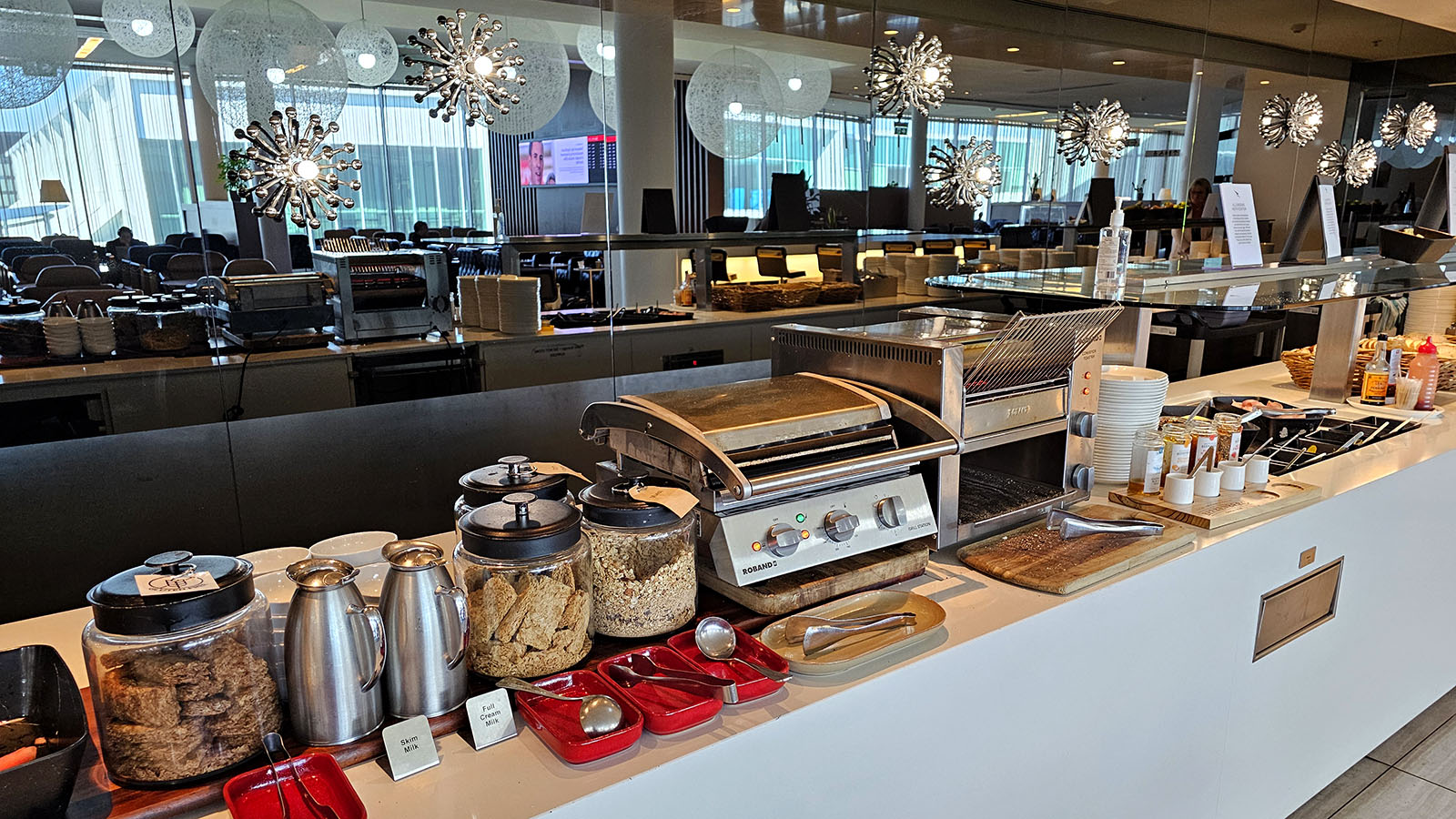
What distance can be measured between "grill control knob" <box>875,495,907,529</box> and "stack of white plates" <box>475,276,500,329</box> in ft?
9.00

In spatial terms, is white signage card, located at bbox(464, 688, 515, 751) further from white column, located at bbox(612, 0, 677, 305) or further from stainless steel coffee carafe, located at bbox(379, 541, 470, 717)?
white column, located at bbox(612, 0, 677, 305)

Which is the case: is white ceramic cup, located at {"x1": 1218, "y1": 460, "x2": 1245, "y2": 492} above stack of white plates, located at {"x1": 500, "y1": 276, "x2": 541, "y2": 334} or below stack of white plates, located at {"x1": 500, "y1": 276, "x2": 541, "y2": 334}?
below

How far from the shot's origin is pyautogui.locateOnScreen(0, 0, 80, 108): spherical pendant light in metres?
2.56

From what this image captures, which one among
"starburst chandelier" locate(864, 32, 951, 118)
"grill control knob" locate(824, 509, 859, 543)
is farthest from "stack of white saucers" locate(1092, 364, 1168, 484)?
"starburst chandelier" locate(864, 32, 951, 118)

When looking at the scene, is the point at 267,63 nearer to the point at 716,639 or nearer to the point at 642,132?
the point at 642,132

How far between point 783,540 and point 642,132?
343 centimetres

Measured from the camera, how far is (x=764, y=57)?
439cm

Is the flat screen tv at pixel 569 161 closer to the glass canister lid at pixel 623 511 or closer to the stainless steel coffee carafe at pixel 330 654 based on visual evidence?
the glass canister lid at pixel 623 511

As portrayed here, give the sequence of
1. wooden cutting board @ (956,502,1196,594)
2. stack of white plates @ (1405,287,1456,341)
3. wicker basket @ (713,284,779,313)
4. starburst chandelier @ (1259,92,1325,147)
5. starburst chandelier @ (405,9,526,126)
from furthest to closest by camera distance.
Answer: starburst chandelier @ (1259,92,1325,147) → wicker basket @ (713,284,779,313) → starburst chandelier @ (405,9,526,126) → stack of white plates @ (1405,287,1456,341) → wooden cutting board @ (956,502,1196,594)


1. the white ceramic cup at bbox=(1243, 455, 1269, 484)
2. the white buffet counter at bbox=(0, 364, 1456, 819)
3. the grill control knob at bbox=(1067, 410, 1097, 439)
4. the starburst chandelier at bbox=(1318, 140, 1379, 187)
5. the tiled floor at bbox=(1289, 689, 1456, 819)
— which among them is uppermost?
the starburst chandelier at bbox=(1318, 140, 1379, 187)

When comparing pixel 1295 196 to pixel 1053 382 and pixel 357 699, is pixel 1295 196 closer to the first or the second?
pixel 1053 382

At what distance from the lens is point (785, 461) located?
46.2 inches

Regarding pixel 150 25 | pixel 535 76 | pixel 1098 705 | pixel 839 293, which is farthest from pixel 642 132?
pixel 1098 705

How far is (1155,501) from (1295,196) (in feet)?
21.5
